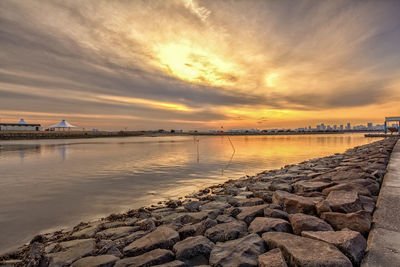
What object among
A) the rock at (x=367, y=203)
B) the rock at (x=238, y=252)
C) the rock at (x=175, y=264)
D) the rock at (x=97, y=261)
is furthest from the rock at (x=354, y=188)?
the rock at (x=97, y=261)

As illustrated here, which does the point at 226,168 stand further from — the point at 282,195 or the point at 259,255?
the point at 259,255

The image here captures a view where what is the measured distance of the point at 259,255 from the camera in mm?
2463

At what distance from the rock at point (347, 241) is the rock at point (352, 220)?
283 mm

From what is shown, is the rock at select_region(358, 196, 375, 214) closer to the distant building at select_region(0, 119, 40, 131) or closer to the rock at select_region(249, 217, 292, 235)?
the rock at select_region(249, 217, 292, 235)

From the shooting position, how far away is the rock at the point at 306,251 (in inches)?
83.4

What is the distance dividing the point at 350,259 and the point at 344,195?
218 centimetres

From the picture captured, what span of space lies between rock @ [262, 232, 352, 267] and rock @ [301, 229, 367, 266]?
0.10 m

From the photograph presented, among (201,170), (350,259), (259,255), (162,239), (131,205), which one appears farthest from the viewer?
(201,170)

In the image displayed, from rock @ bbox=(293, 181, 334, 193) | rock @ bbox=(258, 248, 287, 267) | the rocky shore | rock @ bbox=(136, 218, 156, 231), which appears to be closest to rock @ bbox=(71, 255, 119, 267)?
the rocky shore

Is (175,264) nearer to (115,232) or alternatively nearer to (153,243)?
(153,243)

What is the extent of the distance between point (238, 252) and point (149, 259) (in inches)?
45.4

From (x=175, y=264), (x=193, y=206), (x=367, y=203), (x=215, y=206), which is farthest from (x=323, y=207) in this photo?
(x=193, y=206)

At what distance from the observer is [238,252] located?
2.58 metres

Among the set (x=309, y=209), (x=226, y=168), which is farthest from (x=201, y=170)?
(x=309, y=209)
